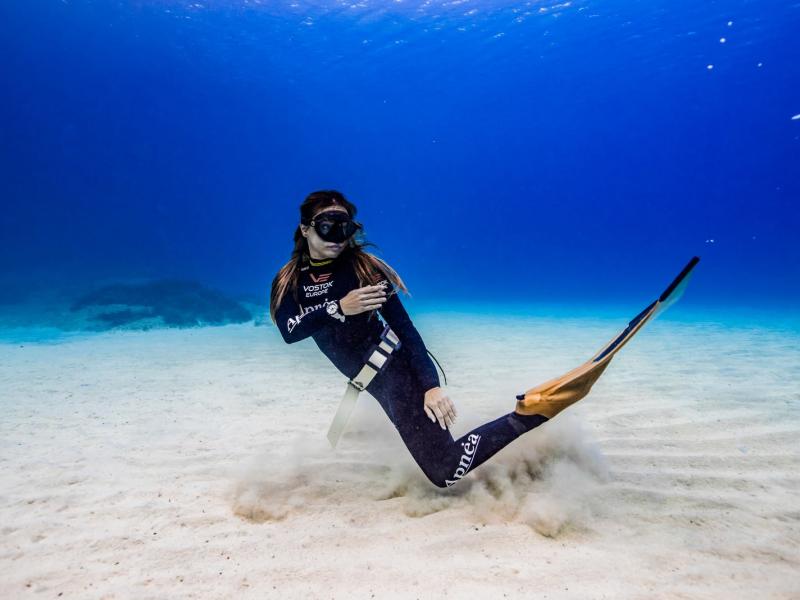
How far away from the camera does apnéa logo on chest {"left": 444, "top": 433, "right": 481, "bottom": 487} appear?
241cm

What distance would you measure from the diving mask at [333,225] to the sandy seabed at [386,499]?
6.11ft

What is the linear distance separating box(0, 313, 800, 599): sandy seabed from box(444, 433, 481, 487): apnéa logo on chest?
0.21 m

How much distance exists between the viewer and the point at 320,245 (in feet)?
9.20

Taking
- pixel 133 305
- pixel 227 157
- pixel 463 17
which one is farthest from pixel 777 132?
pixel 227 157

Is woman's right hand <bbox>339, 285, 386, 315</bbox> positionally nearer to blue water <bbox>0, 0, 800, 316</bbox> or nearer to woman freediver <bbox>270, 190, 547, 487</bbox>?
woman freediver <bbox>270, 190, 547, 487</bbox>

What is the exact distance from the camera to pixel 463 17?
30.6m

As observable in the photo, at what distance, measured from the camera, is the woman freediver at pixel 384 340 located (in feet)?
7.96

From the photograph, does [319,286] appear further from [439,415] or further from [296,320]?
[439,415]

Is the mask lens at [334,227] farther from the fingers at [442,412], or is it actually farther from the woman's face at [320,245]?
the fingers at [442,412]

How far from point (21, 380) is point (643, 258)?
144 m

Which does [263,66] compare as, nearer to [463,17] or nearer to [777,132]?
[463,17]

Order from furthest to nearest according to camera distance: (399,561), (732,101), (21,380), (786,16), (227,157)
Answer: (227,157)
(732,101)
(786,16)
(21,380)
(399,561)

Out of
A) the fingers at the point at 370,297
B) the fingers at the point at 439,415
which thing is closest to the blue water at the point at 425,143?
the fingers at the point at 439,415

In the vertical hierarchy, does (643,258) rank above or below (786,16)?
above
